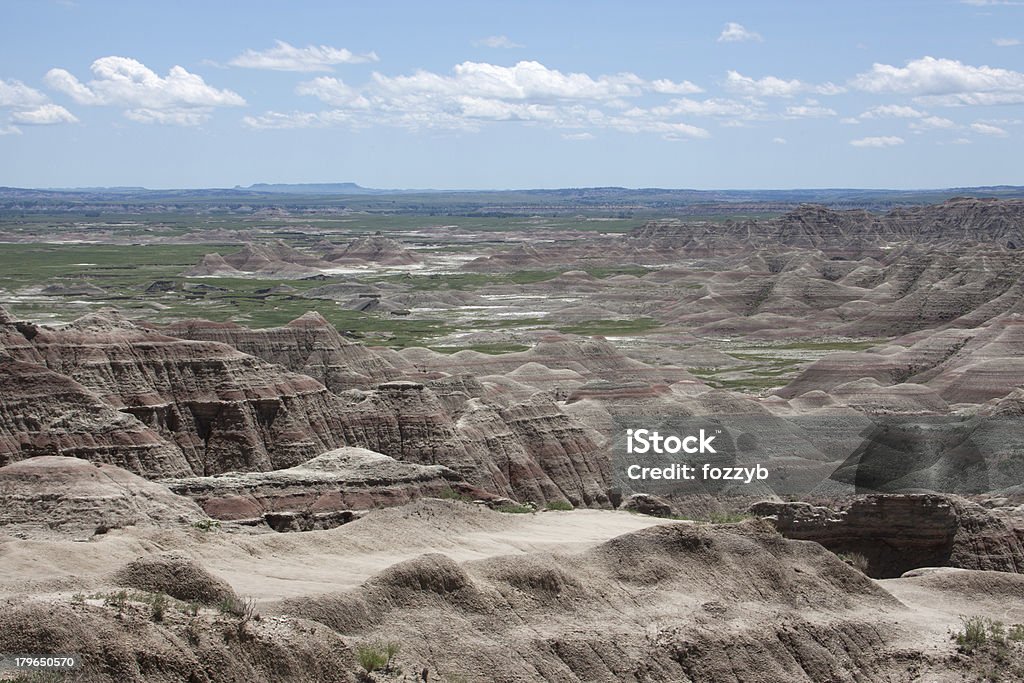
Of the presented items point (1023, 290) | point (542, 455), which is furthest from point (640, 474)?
point (1023, 290)

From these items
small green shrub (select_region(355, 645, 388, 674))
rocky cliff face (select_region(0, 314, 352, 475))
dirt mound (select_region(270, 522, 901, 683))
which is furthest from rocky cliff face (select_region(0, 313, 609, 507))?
small green shrub (select_region(355, 645, 388, 674))

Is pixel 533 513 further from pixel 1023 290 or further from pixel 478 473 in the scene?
pixel 1023 290

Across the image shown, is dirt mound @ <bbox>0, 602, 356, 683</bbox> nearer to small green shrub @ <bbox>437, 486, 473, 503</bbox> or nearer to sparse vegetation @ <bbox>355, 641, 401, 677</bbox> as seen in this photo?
sparse vegetation @ <bbox>355, 641, 401, 677</bbox>

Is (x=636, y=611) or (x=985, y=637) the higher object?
(x=636, y=611)

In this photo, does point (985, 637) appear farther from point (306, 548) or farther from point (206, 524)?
point (206, 524)

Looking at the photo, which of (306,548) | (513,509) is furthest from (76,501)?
(513,509)
